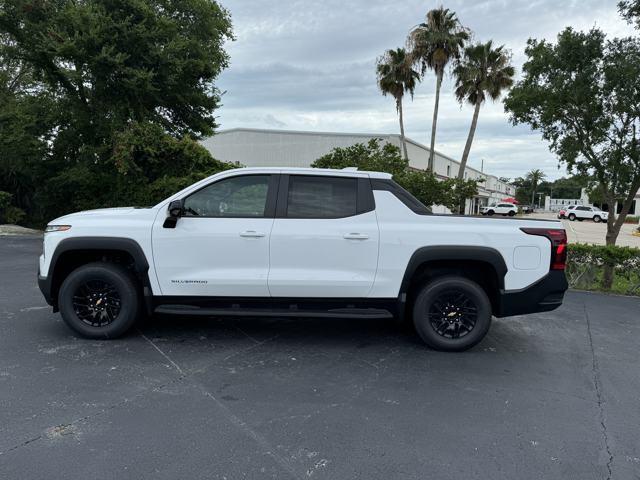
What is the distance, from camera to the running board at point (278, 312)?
15.1 feet

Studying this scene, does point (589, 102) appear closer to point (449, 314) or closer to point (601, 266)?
point (601, 266)

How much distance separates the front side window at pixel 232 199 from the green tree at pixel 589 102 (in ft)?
23.6

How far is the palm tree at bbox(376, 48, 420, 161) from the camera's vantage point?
2897cm

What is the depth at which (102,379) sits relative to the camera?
12.6 feet

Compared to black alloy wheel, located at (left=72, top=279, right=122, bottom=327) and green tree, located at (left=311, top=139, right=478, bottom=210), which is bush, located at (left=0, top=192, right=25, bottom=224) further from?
black alloy wheel, located at (left=72, top=279, right=122, bottom=327)

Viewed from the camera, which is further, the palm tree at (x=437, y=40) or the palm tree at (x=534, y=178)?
the palm tree at (x=534, y=178)

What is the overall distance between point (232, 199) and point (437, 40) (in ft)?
81.3

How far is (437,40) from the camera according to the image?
25.9 meters

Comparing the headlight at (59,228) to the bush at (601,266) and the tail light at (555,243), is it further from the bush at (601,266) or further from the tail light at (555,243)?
the bush at (601,266)

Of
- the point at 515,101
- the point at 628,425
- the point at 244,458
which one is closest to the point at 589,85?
the point at 515,101

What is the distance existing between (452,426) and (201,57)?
57.9ft

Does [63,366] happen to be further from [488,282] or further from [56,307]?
[488,282]

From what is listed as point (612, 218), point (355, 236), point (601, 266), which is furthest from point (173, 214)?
point (612, 218)

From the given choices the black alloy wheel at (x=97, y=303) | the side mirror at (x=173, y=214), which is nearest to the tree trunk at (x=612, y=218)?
the side mirror at (x=173, y=214)
